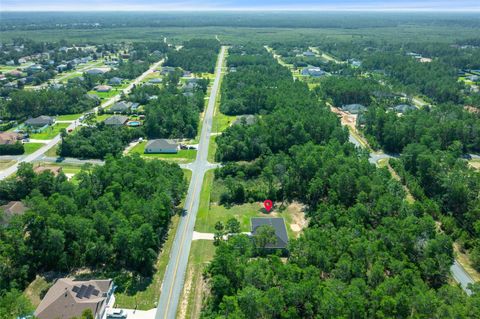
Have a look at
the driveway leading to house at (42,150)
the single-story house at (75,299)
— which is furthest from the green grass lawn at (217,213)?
the driveway leading to house at (42,150)

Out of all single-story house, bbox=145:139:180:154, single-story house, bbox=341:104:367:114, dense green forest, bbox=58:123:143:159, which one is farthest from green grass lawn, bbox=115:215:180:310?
single-story house, bbox=341:104:367:114

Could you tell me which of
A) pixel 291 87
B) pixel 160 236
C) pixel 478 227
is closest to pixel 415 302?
pixel 478 227

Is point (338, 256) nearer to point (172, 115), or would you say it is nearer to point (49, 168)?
point (49, 168)

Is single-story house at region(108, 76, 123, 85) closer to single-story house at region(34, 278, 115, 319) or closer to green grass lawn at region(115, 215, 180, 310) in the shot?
green grass lawn at region(115, 215, 180, 310)

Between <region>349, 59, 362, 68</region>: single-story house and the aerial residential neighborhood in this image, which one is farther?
<region>349, 59, 362, 68</region>: single-story house

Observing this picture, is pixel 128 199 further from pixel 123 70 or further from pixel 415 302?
pixel 123 70

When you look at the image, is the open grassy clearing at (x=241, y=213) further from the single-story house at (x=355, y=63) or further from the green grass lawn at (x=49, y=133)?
the single-story house at (x=355, y=63)
